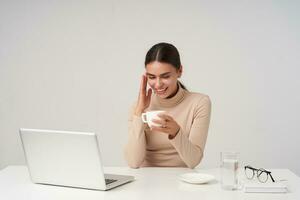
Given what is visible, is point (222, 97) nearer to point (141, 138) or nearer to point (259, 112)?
point (259, 112)

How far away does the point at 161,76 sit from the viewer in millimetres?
2396

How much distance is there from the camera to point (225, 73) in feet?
12.3

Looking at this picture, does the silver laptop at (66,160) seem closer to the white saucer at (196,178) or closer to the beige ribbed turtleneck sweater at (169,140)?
the white saucer at (196,178)

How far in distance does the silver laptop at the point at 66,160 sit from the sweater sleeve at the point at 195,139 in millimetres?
300

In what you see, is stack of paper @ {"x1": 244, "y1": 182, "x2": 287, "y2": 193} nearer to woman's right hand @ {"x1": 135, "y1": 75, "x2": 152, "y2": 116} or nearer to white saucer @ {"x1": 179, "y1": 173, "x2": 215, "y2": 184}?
white saucer @ {"x1": 179, "y1": 173, "x2": 215, "y2": 184}

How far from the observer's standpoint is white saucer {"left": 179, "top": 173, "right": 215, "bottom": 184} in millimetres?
1884

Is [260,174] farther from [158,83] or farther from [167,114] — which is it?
[158,83]

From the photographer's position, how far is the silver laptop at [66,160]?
1.79 metres

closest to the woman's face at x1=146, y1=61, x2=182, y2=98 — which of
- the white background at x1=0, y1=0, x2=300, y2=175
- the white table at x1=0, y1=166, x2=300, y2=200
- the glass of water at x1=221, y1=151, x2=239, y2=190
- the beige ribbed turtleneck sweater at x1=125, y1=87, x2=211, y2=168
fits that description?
the beige ribbed turtleneck sweater at x1=125, y1=87, x2=211, y2=168

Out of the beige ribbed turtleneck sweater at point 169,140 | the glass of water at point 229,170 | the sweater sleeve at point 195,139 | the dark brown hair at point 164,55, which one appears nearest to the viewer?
the glass of water at point 229,170

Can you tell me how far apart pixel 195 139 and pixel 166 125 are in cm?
31

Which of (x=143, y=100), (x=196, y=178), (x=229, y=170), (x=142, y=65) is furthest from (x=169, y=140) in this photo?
(x=142, y=65)

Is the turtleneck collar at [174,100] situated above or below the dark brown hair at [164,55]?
below

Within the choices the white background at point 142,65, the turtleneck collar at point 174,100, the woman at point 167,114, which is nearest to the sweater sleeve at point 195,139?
the woman at point 167,114
